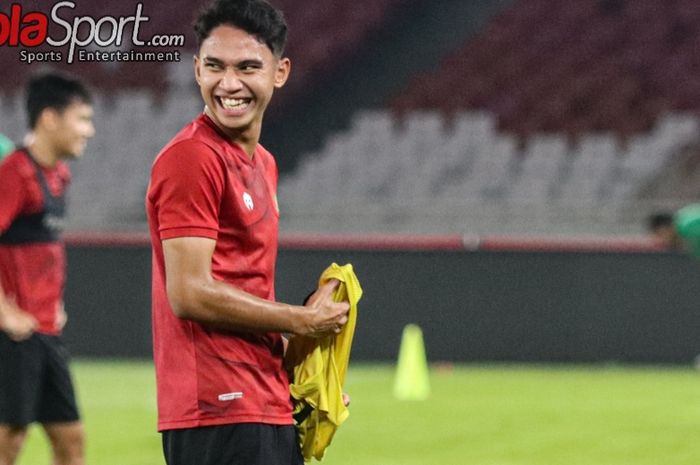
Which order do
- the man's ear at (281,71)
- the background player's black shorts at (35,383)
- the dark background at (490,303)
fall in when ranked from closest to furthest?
the man's ear at (281,71)
the background player's black shorts at (35,383)
the dark background at (490,303)

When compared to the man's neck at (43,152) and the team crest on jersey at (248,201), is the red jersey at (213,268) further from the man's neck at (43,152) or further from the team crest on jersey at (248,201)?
the man's neck at (43,152)

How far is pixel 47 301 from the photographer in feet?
23.1

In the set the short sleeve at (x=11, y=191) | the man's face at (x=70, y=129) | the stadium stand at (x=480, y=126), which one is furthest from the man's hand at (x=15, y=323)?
the stadium stand at (x=480, y=126)

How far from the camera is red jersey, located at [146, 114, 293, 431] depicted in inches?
153

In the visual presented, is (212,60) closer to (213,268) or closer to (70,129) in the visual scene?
Answer: (213,268)

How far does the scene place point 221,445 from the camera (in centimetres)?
402

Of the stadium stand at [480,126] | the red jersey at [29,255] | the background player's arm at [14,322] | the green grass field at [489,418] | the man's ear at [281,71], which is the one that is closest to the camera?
the man's ear at [281,71]

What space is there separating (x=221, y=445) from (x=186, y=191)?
719 mm

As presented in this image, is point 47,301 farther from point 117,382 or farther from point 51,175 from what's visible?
point 117,382

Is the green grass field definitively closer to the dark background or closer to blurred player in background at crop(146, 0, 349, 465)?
the dark background

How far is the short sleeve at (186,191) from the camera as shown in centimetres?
388

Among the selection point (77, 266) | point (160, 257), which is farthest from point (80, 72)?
point (160, 257)

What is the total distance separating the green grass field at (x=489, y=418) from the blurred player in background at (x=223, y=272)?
5037 mm

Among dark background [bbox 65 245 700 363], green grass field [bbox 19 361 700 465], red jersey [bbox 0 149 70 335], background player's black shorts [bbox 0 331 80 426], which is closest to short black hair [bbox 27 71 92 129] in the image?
red jersey [bbox 0 149 70 335]
